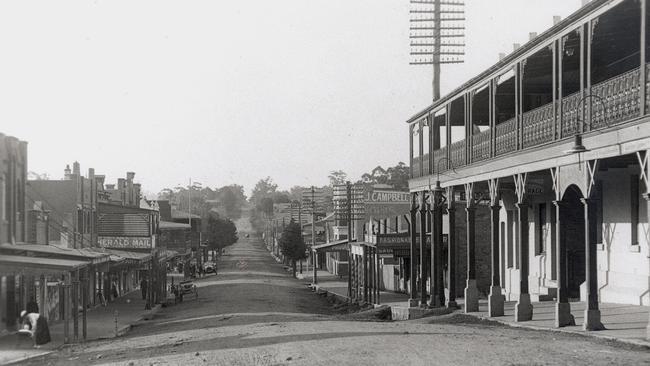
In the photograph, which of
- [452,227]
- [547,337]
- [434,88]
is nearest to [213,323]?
[452,227]

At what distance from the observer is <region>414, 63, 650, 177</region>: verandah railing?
49.2ft

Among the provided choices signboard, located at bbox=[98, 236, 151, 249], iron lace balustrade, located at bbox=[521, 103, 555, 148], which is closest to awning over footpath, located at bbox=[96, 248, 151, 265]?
signboard, located at bbox=[98, 236, 151, 249]

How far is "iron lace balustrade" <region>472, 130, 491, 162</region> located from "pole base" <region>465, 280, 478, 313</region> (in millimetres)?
3783

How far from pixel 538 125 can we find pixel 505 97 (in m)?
9.55

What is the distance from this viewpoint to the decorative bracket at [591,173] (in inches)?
656

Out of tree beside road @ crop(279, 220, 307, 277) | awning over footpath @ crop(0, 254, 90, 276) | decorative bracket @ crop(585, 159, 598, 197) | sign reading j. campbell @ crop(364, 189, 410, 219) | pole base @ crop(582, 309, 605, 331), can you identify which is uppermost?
decorative bracket @ crop(585, 159, 598, 197)

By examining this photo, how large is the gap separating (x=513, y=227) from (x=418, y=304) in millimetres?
4642

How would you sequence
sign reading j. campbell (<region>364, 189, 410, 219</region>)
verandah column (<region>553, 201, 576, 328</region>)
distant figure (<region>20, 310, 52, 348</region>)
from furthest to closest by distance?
sign reading j. campbell (<region>364, 189, 410, 219</region>) → distant figure (<region>20, 310, 52, 348</region>) → verandah column (<region>553, 201, 576, 328</region>)

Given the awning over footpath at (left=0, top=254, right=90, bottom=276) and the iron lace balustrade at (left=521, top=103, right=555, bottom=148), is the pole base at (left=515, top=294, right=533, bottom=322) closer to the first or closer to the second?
the iron lace balustrade at (left=521, top=103, right=555, bottom=148)

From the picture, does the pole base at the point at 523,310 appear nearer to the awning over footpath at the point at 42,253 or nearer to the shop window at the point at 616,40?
the shop window at the point at 616,40

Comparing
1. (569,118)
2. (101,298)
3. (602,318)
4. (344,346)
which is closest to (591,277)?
(602,318)

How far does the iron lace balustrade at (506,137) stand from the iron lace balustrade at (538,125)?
2.13 ft

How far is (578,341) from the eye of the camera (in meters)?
15.4

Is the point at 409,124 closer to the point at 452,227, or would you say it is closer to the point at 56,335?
the point at 452,227
